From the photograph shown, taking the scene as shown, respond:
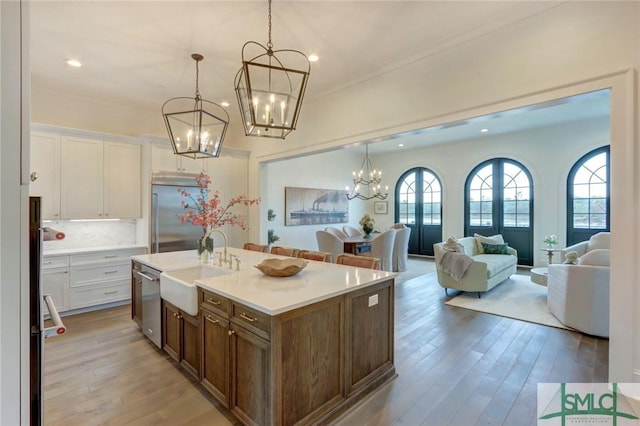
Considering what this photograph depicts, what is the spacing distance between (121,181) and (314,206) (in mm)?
4935

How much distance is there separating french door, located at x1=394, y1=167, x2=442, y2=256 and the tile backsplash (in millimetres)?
7525

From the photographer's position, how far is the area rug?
160 inches

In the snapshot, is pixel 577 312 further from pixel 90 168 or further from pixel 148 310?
pixel 90 168

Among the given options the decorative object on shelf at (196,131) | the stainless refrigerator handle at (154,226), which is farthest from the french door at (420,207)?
the decorative object on shelf at (196,131)

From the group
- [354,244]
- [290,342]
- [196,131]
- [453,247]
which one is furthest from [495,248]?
[196,131]

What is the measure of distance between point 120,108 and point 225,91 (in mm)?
2019

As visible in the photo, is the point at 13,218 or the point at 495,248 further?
the point at 495,248

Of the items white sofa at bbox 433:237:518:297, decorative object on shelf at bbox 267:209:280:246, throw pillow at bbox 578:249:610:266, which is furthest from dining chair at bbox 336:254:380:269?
decorative object on shelf at bbox 267:209:280:246

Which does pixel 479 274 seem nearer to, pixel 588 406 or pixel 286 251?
pixel 588 406

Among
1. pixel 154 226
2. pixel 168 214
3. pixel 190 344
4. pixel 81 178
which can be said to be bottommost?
pixel 190 344

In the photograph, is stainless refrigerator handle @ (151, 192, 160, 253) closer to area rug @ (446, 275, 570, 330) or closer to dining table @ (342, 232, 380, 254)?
dining table @ (342, 232, 380, 254)

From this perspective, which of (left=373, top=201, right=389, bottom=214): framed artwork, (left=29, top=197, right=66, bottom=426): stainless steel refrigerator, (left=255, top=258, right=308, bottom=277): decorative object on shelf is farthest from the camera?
(left=373, top=201, right=389, bottom=214): framed artwork

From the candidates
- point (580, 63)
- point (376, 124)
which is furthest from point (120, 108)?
point (580, 63)

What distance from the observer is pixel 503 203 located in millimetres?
7805
